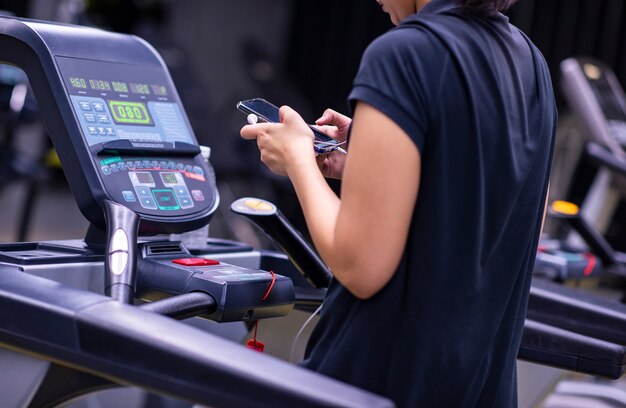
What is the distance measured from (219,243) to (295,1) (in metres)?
6.34

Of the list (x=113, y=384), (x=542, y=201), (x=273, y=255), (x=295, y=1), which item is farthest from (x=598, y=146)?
(x=295, y=1)

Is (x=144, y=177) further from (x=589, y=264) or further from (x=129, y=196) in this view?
(x=589, y=264)

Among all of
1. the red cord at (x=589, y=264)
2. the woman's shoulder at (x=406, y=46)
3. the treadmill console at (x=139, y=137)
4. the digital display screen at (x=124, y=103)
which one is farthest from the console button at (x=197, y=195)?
the red cord at (x=589, y=264)

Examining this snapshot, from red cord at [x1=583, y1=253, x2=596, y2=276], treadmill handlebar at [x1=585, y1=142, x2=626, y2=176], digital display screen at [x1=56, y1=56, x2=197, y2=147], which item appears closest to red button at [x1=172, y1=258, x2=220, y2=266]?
digital display screen at [x1=56, y1=56, x2=197, y2=147]

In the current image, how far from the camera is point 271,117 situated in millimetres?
1325

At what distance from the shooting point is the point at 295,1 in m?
7.81

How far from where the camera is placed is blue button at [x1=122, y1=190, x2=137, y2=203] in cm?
144

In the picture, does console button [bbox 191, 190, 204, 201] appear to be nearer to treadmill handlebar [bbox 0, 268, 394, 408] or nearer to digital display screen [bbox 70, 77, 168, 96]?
digital display screen [bbox 70, 77, 168, 96]

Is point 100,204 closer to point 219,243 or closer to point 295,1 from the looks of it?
point 219,243

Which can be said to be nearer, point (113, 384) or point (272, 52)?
point (113, 384)

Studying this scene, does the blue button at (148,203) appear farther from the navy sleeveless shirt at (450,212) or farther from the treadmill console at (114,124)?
the navy sleeveless shirt at (450,212)

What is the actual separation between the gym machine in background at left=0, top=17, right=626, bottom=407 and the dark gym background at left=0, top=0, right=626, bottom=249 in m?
Answer: 3.30

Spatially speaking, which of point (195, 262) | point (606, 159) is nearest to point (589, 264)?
point (606, 159)

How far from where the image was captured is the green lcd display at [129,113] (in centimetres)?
153
